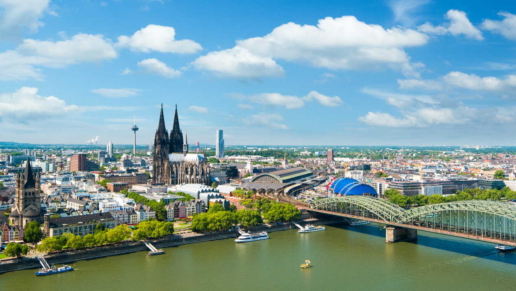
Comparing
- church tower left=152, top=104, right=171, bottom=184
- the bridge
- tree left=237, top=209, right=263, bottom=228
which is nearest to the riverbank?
tree left=237, top=209, right=263, bottom=228

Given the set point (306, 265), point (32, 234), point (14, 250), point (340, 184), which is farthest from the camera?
point (340, 184)

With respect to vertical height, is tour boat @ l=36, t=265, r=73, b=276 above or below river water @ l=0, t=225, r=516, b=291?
above

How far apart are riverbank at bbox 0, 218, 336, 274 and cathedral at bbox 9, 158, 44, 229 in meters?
10.5

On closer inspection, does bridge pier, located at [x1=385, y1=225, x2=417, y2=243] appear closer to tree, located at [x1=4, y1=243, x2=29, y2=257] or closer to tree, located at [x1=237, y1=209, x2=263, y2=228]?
tree, located at [x1=237, y1=209, x2=263, y2=228]

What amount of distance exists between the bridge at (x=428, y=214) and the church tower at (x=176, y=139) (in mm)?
44225

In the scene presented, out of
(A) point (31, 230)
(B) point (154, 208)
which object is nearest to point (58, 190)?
(B) point (154, 208)

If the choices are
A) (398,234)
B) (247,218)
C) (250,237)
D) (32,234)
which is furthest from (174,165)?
(398,234)

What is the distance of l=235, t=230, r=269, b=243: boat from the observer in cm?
4494

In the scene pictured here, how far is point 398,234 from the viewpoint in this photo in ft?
147

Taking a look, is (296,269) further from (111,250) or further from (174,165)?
(174,165)

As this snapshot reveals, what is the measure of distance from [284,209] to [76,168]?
311 feet

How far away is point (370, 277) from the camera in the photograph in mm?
32812

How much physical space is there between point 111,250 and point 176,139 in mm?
57258

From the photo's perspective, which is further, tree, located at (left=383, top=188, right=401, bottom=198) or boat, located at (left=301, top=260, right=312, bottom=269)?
tree, located at (left=383, top=188, right=401, bottom=198)
